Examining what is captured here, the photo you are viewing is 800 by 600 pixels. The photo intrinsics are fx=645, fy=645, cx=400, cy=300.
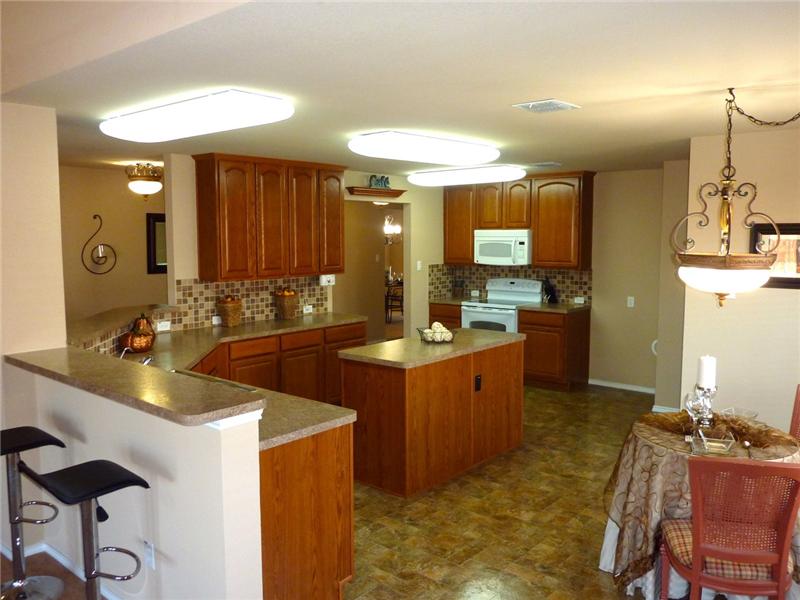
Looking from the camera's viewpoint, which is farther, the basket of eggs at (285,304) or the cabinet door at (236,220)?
the basket of eggs at (285,304)

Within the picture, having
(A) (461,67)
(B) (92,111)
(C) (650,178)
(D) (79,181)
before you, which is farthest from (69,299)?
(C) (650,178)

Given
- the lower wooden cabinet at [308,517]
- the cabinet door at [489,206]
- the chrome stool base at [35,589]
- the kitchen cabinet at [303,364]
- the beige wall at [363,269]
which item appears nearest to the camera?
the lower wooden cabinet at [308,517]

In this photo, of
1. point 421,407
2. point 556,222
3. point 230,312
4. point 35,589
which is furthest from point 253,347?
point 556,222

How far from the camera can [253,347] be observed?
512 cm

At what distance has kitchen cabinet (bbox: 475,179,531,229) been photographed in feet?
23.1

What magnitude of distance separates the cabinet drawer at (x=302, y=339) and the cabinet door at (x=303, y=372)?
0.04 metres

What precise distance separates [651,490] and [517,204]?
4.71 metres

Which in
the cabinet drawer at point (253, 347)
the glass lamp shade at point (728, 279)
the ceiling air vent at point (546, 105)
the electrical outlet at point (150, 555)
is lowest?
the electrical outlet at point (150, 555)

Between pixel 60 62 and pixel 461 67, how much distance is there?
1.54 metres

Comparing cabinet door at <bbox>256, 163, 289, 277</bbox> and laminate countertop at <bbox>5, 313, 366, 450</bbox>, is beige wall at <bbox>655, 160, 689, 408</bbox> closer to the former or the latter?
cabinet door at <bbox>256, 163, 289, 277</bbox>

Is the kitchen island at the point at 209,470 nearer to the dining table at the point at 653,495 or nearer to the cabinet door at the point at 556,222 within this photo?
the dining table at the point at 653,495

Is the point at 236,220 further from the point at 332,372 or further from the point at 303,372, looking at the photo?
the point at 332,372

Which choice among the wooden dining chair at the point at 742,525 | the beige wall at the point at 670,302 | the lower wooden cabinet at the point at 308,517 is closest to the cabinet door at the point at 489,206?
the beige wall at the point at 670,302

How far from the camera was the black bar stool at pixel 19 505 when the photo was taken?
255 centimetres
